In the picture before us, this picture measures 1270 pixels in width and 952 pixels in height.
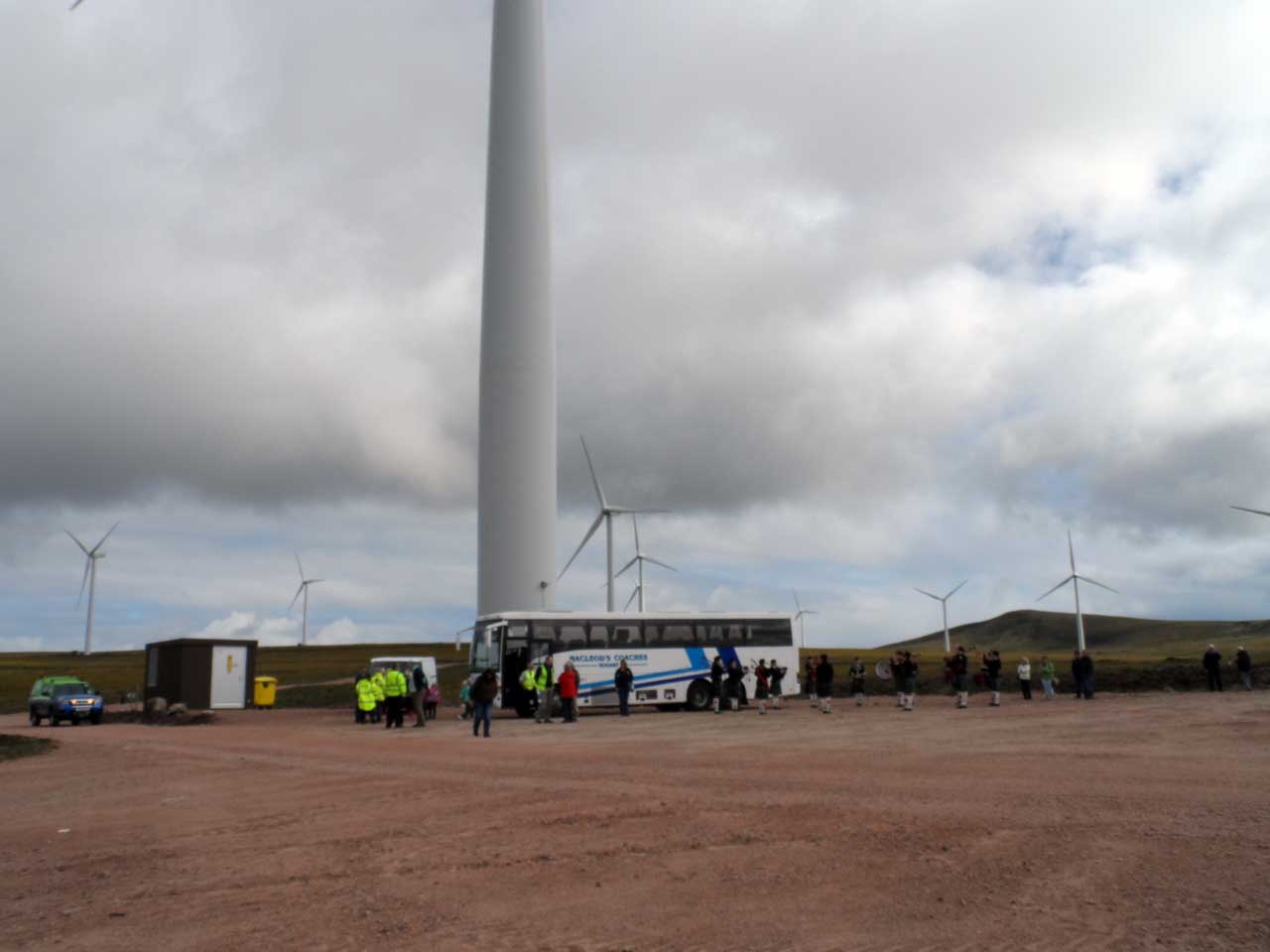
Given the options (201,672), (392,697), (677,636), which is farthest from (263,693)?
(677,636)

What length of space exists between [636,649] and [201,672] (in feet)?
66.6

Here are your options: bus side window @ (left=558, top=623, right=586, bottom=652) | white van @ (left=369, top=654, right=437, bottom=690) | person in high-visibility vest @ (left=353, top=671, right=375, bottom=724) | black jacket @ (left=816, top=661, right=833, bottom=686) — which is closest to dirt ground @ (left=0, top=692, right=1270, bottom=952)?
black jacket @ (left=816, top=661, right=833, bottom=686)

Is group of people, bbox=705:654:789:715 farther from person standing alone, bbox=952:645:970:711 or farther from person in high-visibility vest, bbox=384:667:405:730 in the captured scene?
person in high-visibility vest, bbox=384:667:405:730

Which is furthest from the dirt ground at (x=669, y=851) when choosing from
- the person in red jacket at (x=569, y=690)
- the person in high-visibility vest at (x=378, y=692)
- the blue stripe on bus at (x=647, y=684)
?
the person in high-visibility vest at (x=378, y=692)

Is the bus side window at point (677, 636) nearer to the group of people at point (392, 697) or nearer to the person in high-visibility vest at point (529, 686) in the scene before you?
the person in high-visibility vest at point (529, 686)

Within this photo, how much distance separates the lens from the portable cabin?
4769cm

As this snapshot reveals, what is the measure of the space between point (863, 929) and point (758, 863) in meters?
→ 2.10

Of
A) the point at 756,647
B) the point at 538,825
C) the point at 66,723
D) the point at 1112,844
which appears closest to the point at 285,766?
the point at 538,825

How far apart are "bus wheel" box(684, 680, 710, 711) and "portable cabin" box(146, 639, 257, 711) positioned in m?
21.0

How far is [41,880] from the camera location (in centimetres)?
1046

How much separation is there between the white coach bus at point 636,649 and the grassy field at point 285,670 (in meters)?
18.9

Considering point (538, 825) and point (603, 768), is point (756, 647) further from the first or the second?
point (538, 825)

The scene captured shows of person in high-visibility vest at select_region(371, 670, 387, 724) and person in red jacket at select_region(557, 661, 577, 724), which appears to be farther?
person in high-visibility vest at select_region(371, 670, 387, 724)

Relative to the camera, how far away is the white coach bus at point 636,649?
38.6 m
